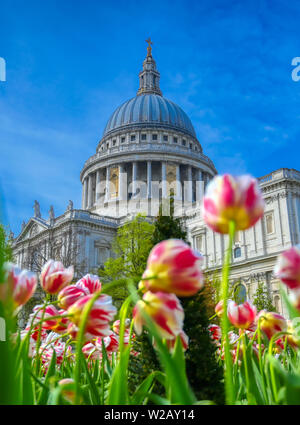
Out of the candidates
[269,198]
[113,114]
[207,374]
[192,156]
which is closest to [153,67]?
[113,114]

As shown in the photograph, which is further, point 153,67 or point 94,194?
point 153,67

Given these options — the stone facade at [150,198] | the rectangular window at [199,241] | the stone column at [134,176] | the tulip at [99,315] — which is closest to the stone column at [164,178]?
the stone facade at [150,198]

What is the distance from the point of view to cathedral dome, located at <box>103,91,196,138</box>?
237 feet

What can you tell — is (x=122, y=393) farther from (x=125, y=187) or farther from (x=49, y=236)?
(x=125, y=187)

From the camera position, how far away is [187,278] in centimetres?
125

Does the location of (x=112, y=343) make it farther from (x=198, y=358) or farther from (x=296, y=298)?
(x=296, y=298)

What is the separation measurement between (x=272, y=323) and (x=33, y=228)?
55117 millimetres

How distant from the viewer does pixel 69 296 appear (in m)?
1.87

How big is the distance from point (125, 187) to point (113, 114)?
20.5 meters

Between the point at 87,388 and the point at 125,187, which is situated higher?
the point at 125,187

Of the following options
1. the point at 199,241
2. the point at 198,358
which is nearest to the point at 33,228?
the point at 199,241

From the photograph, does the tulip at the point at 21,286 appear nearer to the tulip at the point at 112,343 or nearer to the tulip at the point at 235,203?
the tulip at the point at 235,203

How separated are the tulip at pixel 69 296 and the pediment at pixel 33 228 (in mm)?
50999
